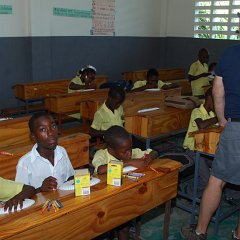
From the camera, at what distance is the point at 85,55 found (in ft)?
25.3

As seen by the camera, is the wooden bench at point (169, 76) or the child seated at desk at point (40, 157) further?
the wooden bench at point (169, 76)

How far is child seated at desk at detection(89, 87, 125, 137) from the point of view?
388 cm

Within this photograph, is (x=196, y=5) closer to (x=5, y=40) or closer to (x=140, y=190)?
(x=5, y=40)

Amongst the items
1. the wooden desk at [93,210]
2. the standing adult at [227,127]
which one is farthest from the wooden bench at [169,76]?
the wooden desk at [93,210]

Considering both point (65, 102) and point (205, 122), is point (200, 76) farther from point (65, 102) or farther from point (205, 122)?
point (205, 122)

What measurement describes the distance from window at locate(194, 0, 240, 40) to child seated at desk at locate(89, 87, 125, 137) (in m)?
5.11

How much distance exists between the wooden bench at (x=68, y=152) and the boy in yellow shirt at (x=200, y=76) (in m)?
3.72

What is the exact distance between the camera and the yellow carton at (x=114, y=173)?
187 centimetres

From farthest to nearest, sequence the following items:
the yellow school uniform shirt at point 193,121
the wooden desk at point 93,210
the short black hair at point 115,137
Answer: the yellow school uniform shirt at point 193,121
the short black hair at point 115,137
the wooden desk at point 93,210

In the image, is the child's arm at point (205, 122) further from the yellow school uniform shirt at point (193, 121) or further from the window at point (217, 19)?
the window at point (217, 19)

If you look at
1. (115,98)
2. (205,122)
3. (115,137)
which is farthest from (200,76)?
(115,137)

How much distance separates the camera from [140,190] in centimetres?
203

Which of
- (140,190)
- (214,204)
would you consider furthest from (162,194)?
(214,204)

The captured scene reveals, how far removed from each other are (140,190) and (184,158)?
154 cm
